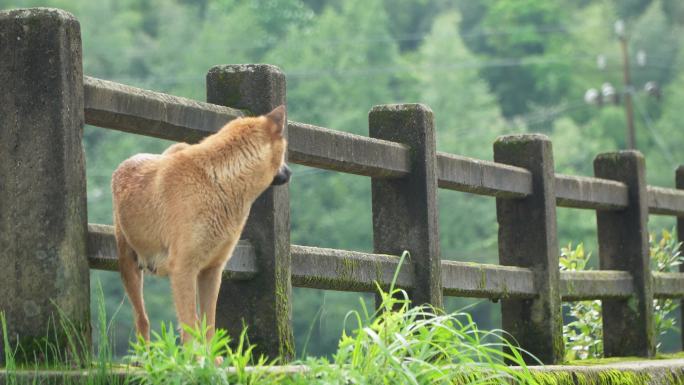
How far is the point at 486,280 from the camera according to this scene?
755 centimetres

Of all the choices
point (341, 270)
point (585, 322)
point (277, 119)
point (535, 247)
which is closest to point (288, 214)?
point (341, 270)

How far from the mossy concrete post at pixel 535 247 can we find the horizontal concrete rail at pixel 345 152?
1242mm

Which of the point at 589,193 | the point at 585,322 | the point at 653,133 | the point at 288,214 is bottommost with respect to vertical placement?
the point at 585,322

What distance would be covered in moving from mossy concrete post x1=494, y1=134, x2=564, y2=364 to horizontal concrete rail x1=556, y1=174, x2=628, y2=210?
0.25 metres

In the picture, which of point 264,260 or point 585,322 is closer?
point 264,260

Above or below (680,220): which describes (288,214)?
below

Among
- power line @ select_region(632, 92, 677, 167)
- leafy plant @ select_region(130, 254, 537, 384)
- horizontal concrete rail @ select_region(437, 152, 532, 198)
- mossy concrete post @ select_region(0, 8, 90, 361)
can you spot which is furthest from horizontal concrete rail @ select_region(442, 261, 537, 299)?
power line @ select_region(632, 92, 677, 167)

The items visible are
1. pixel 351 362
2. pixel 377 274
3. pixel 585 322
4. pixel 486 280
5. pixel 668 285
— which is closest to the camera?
pixel 351 362

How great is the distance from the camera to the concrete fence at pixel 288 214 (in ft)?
16.4

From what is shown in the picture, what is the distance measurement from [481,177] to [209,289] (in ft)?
8.67

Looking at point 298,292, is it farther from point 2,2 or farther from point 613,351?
point 613,351

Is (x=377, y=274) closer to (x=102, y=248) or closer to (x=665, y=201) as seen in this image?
(x=102, y=248)

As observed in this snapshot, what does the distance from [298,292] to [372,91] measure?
27.7m

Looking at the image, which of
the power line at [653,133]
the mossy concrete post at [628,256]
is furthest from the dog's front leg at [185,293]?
the power line at [653,133]
